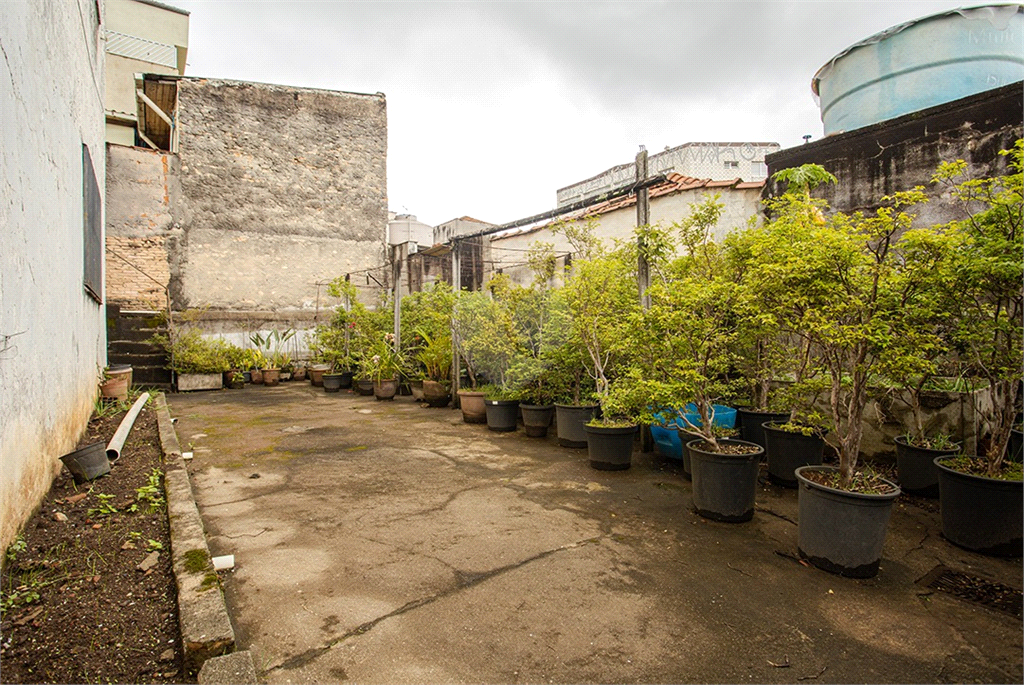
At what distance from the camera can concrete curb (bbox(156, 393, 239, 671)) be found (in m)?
2.03

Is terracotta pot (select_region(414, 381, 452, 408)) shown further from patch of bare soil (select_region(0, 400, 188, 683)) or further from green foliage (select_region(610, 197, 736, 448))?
patch of bare soil (select_region(0, 400, 188, 683))

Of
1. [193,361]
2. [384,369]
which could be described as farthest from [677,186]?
[193,361]

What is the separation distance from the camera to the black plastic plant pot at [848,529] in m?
2.93

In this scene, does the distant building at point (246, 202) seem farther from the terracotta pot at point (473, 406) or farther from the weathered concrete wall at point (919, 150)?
the weathered concrete wall at point (919, 150)

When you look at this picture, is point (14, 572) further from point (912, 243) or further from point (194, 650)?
point (912, 243)

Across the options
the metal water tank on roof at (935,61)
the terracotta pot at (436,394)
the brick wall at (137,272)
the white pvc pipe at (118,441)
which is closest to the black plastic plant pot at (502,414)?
the terracotta pot at (436,394)

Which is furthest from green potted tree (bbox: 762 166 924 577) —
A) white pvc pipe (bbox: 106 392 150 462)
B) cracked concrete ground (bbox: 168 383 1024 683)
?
white pvc pipe (bbox: 106 392 150 462)

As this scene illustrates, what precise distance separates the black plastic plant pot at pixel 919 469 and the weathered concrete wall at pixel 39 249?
5.83 metres

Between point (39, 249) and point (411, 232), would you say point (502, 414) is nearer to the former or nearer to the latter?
point (39, 249)

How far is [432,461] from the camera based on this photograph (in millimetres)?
5406

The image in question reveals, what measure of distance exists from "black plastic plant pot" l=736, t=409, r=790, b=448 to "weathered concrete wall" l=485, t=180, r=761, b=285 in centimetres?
196

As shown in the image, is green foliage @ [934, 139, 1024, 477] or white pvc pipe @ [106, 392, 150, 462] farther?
white pvc pipe @ [106, 392, 150, 462]

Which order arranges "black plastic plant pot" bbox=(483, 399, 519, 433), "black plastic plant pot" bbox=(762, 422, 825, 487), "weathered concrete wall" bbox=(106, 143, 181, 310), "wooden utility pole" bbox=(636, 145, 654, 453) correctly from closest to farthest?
"black plastic plant pot" bbox=(762, 422, 825, 487), "wooden utility pole" bbox=(636, 145, 654, 453), "black plastic plant pot" bbox=(483, 399, 519, 433), "weathered concrete wall" bbox=(106, 143, 181, 310)

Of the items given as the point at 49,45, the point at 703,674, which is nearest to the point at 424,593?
the point at 703,674
